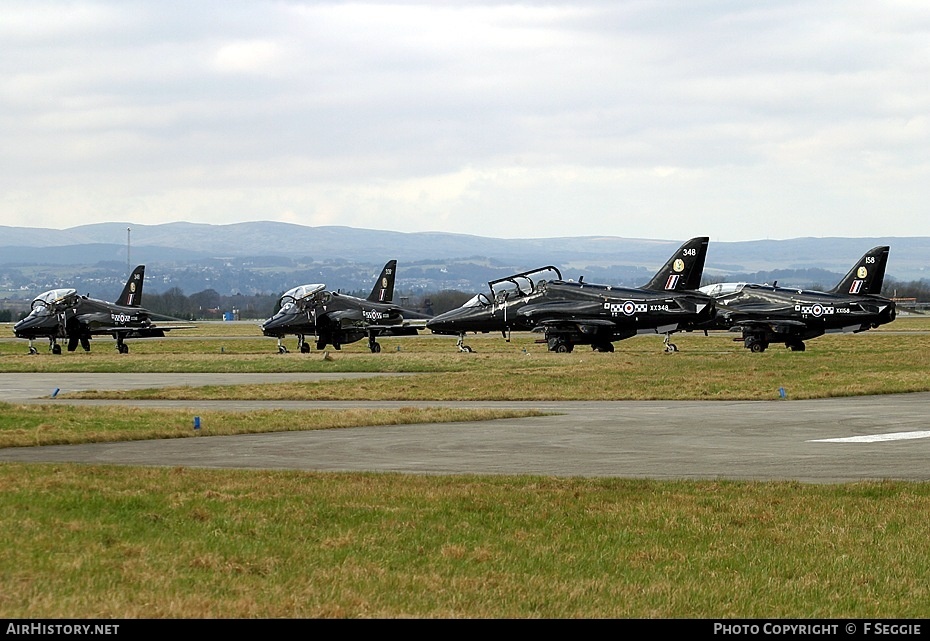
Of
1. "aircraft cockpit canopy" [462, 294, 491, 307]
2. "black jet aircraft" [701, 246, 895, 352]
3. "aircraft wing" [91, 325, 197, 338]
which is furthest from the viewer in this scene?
"aircraft wing" [91, 325, 197, 338]

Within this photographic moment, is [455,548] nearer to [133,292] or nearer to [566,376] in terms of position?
[566,376]

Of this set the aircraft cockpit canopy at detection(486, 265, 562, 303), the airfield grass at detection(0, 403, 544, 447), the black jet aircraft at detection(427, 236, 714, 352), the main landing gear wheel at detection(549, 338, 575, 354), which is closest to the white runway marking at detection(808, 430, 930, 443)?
the airfield grass at detection(0, 403, 544, 447)

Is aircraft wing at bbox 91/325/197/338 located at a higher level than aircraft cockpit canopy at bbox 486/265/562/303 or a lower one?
lower

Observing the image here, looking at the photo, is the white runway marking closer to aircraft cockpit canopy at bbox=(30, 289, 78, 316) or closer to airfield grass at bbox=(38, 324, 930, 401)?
airfield grass at bbox=(38, 324, 930, 401)

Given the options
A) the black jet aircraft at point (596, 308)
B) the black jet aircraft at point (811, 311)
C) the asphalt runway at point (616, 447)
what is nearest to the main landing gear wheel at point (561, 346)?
the black jet aircraft at point (596, 308)

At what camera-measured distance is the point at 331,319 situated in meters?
59.2

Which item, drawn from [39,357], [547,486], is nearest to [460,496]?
[547,486]

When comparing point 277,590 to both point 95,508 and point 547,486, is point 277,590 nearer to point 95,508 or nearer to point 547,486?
point 95,508

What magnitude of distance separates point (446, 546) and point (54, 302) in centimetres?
5308

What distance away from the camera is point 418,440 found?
2028cm

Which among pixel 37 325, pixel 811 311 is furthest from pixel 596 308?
pixel 37 325

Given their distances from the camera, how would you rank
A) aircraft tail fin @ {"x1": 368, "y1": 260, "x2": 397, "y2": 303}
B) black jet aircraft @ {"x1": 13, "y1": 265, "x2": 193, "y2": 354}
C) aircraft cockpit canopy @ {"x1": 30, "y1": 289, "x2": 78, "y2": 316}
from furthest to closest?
aircraft tail fin @ {"x1": 368, "y1": 260, "x2": 397, "y2": 303}
aircraft cockpit canopy @ {"x1": 30, "y1": 289, "x2": 78, "y2": 316}
black jet aircraft @ {"x1": 13, "y1": 265, "x2": 193, "y2": 354}

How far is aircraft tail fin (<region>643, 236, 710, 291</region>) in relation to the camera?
51688 mm

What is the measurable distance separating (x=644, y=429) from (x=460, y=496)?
9.13 m
